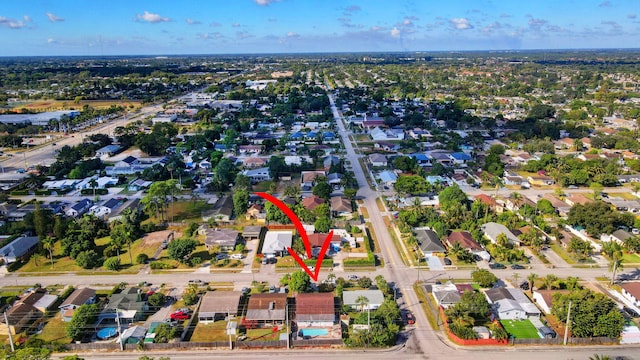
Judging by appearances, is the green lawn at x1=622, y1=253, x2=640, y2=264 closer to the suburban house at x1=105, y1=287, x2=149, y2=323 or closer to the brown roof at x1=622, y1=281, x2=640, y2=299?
the brown roof at x1=622, y1=281, x2=640, y2=299

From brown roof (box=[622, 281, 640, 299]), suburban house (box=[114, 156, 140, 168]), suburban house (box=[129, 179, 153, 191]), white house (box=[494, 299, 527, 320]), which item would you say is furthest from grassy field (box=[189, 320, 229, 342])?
suburban house (box=[114, 156, 140, 168])

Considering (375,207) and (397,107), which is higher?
(397,107)

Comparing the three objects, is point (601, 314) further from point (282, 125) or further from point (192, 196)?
point (282, 125)

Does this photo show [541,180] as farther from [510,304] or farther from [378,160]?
[510,304]

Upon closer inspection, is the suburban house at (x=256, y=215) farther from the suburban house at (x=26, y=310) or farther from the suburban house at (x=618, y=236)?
the suburban house at (x=618, y=236)

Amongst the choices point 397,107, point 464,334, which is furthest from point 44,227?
point 397,107

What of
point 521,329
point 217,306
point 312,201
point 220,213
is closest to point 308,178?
point 312,201
